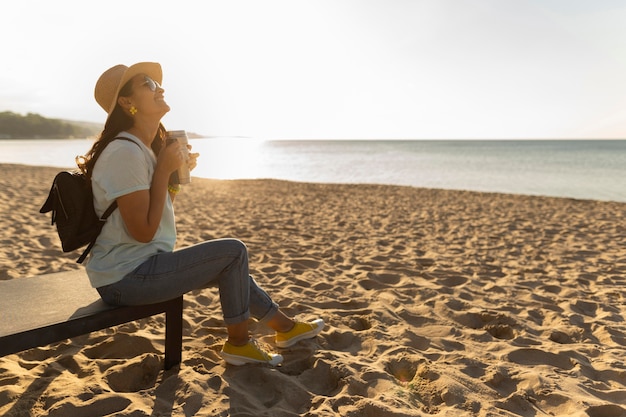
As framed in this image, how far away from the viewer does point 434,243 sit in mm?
6535

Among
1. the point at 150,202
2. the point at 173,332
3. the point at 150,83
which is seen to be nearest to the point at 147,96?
the point at 150,83

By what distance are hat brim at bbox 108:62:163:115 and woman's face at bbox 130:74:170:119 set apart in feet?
Answer: 0.10

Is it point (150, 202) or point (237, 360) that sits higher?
point (150, 202)

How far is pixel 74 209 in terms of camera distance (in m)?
2.17

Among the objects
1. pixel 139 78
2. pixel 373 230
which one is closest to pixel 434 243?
pixel 373 230

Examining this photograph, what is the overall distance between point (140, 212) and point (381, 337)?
77.6 inches

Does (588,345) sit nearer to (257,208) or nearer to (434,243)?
(434,243)

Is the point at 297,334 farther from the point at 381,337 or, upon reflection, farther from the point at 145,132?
the point at 145,132

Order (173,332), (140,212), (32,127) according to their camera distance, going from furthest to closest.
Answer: (32,127), (173,332), (140,212)

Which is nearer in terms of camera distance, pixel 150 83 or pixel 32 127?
pixel 150 83

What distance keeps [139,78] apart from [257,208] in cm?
759

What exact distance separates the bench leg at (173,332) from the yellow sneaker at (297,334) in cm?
65

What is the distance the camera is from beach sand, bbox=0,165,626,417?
2.37m

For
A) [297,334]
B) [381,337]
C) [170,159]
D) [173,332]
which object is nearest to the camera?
[170,159]
